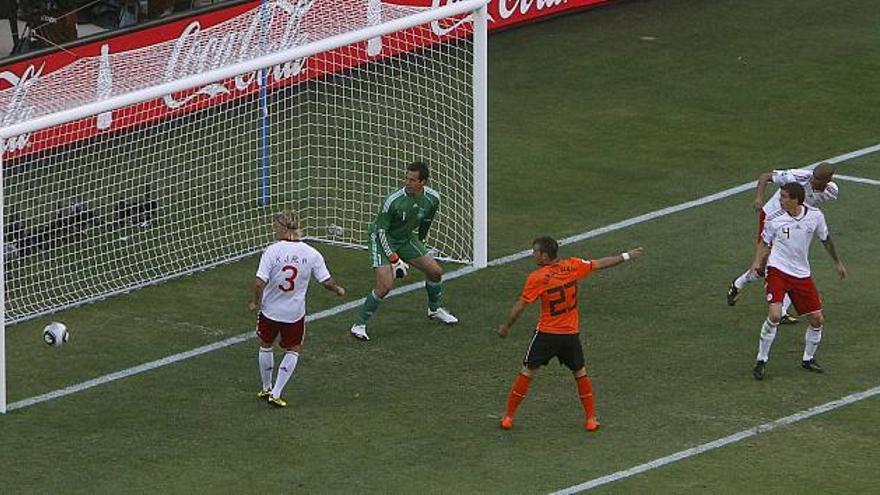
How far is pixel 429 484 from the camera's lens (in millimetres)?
16312

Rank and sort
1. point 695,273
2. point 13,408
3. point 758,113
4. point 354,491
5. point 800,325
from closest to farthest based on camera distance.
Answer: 1. point 354,491
2. point 13,408
3. point 800,325
4. point 695,273
5. point 758,113

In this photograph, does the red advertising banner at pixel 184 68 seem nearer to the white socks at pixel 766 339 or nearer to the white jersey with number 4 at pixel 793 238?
the white jersey with number 4 at pixel 793 238

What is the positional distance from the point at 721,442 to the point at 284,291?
12.8 ft

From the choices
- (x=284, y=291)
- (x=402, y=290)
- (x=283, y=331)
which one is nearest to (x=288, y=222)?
(x=284, y=291)

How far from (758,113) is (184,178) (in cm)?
855

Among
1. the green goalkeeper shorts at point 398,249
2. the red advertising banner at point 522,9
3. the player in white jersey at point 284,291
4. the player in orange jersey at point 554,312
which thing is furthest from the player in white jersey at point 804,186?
the red advertising banner at point 522,9

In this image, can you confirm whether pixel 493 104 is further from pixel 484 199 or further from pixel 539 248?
pixel 539 248

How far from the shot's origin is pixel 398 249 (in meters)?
19.9

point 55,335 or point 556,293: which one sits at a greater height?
point 556,293

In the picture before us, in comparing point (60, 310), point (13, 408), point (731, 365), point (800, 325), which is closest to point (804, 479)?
point (731, 365)

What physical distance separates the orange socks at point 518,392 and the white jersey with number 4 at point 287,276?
6.15 feet

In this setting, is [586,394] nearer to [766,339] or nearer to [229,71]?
[766,339]

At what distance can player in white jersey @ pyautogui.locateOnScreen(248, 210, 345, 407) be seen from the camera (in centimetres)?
1752

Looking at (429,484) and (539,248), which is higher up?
(539,248)
